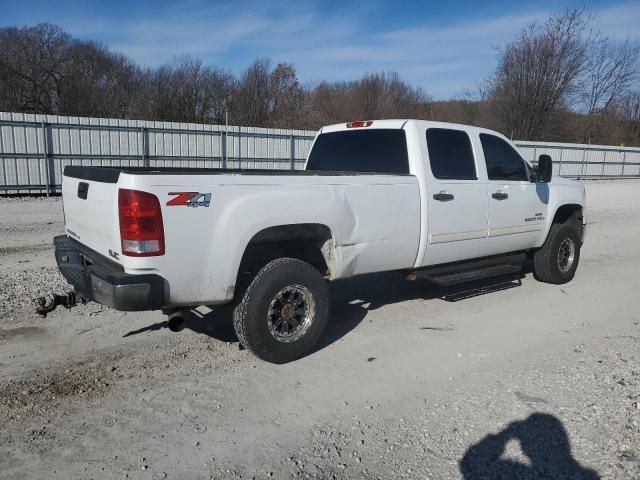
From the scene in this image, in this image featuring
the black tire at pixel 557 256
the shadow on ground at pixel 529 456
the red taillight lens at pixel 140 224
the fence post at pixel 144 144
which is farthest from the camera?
the fence post at pixel 144 144

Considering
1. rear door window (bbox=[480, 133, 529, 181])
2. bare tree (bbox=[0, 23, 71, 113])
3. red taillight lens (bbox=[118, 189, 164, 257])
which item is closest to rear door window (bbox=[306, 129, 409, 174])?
rear door window (bbox=[480, 133, 529, 181])

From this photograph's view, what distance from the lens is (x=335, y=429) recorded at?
3447 mm

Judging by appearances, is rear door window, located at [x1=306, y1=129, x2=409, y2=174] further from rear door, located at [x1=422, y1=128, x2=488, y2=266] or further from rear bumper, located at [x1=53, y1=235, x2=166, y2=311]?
rear bumper, located at [x1=53, y1=235, x2=166, y2=311]

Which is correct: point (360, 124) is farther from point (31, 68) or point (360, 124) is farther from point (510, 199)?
point (31, 68)

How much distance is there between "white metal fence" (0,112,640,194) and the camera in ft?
51.0

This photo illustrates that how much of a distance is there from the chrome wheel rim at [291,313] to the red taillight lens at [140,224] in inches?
43.5

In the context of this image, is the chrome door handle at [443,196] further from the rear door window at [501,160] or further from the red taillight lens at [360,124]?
the red taillight lens at [360,124]

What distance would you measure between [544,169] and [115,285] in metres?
5.11

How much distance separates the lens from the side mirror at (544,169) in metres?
6.30

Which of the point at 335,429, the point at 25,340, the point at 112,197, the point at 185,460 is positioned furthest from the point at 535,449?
the point at 25,340

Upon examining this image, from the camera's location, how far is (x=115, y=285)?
3545 mm

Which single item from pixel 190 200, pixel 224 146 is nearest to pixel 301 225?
pixel 190 200

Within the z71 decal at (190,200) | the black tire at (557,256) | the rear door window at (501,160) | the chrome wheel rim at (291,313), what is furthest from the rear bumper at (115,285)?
the black tire at (557,256)

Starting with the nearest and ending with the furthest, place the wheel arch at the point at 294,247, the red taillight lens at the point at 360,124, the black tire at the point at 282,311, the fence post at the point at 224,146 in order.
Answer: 1. the black tire at the point at 282,311
2. the wheel arch at the point at 294,247
3. the red taillight lens at the point at 360,124
4. the fence post at the point at 224,146
